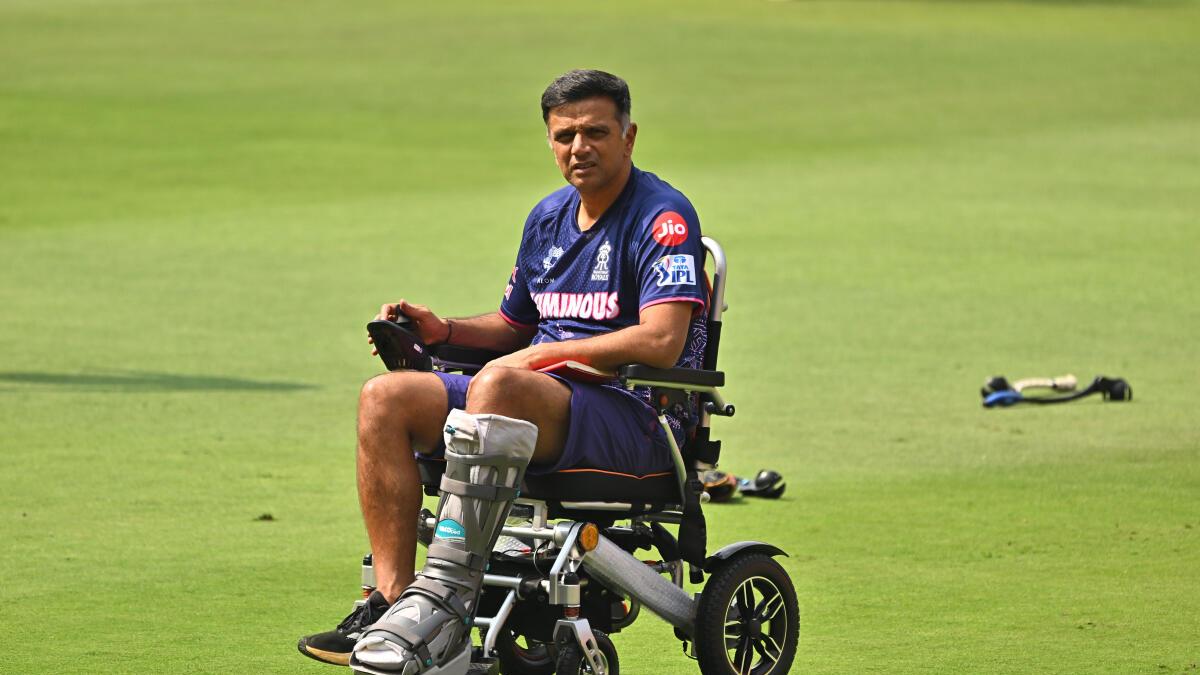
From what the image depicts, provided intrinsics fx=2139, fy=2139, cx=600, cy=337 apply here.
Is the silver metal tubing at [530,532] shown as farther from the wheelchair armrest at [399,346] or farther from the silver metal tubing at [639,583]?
the wheelchair armrest at [399,346]

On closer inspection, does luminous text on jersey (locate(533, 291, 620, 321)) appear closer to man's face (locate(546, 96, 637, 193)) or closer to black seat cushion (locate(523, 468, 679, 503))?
man's face (locate(546, 96, 637, 193))

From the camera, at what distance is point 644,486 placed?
5.74m

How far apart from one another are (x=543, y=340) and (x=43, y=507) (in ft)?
11.1

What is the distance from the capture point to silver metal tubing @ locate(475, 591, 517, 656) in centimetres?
545

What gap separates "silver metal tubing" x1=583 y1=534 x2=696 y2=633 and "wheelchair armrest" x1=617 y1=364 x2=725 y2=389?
0.43 metres

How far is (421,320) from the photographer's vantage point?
241 inches

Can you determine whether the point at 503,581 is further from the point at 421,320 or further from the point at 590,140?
the point at 590,140

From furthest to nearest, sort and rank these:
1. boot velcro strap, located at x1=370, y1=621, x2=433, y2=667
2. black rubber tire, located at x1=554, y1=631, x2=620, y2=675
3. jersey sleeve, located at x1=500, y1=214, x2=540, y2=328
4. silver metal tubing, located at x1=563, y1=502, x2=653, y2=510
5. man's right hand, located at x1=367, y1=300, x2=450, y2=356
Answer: jersey sleeve, located at x1=500, y1=214, x2=540, y2=328
man's right hand, located at x1=367, y1=300, x2=450, y2=356
silver metal tubing, located at x1=563, y1=502, x2=653, y2=510
black rubber tire, located at x1=554, y1=631, x2=620, y2=675
boot velcro strap, located at x1=370, y1=621, x2=433, y2=667

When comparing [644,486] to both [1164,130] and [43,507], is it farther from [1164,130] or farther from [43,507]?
[1164,130]

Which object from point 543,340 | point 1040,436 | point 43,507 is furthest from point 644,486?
point 1040,436

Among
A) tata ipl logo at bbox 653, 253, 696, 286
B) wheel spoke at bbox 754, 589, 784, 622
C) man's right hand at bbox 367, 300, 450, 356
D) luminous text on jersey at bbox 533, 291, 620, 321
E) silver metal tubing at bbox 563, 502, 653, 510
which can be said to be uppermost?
tata ipl logo at bbox 653, 253, 696, 286

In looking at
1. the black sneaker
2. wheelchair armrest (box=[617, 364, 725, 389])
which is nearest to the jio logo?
wheelchair armrest (box=[617, 364, 725, 389])

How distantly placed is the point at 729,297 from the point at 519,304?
1036 centimetres

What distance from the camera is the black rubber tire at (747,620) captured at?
18.9ft
